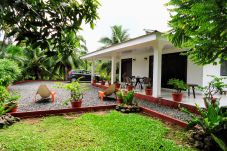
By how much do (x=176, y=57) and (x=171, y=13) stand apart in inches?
450

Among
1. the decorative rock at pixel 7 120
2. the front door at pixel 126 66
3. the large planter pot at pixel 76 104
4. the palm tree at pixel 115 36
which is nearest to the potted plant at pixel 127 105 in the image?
the large planter pot at pixel 76 104

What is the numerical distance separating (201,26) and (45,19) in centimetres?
160

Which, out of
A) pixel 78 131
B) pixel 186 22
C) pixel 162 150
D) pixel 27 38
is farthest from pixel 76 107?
pixel 186 22

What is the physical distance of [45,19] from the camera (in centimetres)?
214

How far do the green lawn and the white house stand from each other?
3.87m

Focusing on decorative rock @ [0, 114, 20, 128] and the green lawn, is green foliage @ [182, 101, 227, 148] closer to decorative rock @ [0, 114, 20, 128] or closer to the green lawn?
the green lawn

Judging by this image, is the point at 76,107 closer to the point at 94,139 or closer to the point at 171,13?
the point at 94,139

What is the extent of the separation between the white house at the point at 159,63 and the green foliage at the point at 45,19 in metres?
6.20

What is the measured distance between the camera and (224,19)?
148 cm

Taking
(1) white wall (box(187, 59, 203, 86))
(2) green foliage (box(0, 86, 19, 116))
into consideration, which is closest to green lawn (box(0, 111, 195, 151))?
(2) green foliage (box(0, 86, 19, 116))

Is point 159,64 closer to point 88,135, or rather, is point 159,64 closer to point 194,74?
point 194,74

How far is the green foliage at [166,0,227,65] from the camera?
4.68 feet

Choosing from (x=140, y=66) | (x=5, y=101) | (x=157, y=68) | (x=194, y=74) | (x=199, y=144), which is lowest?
(x=199, y=144)

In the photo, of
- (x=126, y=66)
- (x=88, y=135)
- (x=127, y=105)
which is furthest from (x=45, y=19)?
(x=126, y=66)
